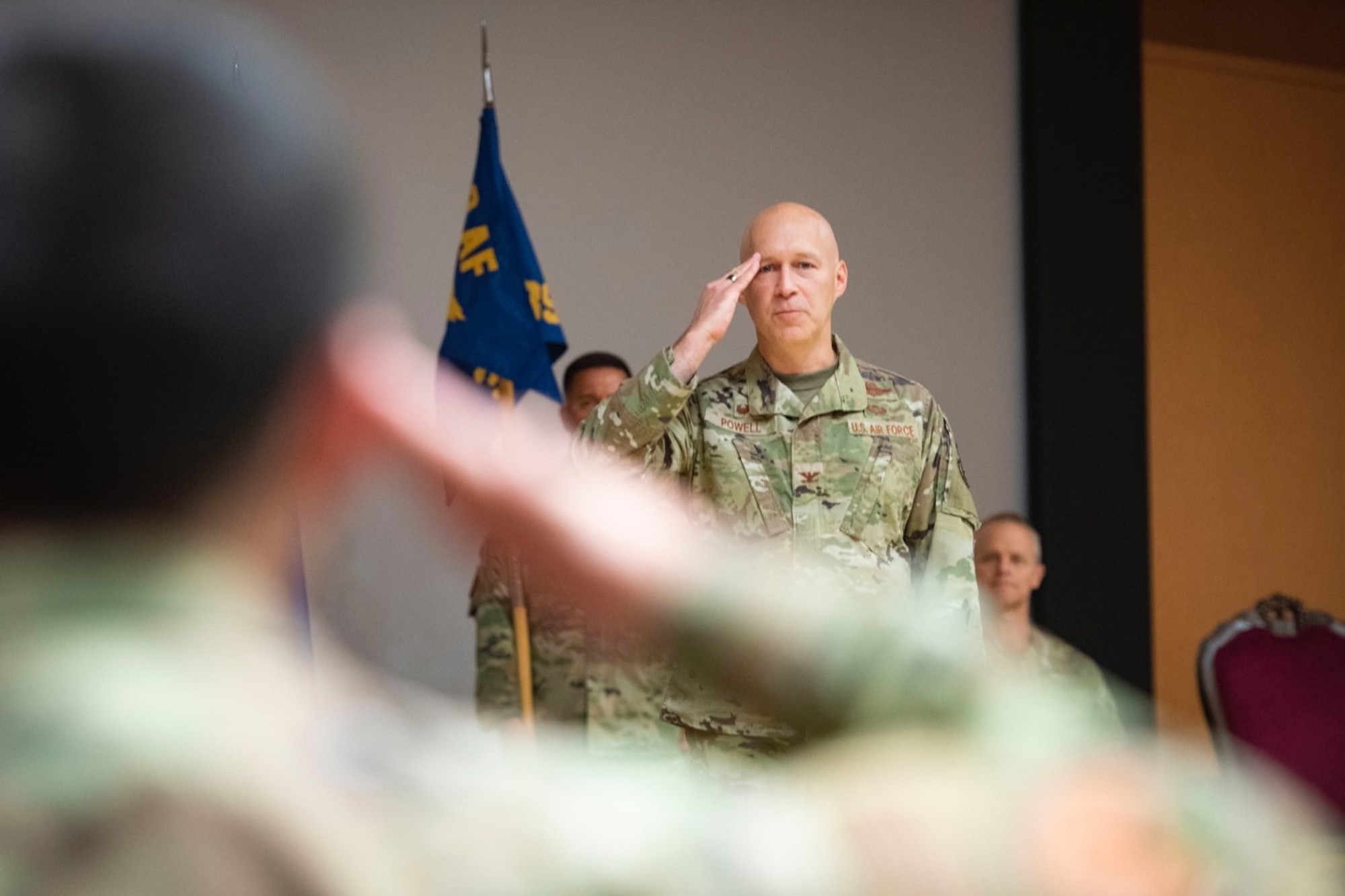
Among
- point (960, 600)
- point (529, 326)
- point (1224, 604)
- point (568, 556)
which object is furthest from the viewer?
point (1224, 604)

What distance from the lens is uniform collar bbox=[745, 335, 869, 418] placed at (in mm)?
2074

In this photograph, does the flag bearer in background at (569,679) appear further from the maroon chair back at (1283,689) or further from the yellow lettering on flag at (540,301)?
the maroon chair back at (1283,689)

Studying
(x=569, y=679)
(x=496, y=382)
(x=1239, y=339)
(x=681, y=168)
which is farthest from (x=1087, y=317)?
(x=569, y=679)

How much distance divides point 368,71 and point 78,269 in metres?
3.85

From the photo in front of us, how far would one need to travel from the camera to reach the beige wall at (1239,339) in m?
5.49

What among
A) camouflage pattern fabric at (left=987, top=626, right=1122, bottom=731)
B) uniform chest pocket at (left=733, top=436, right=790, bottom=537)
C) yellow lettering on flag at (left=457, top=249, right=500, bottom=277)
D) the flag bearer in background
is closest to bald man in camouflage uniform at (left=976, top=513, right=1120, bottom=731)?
camouflage pattern fabric at (left=987, top=626, right=1122, bottom=731)

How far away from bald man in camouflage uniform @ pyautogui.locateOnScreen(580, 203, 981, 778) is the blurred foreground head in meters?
1.50

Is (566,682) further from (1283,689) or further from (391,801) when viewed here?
(391,801)

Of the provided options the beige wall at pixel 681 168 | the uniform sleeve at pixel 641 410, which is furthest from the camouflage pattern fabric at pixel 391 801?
the beige wall at pixel 681 168

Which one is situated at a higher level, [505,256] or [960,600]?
[505,256]

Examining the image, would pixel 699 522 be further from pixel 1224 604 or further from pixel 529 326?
pixel 1224 604

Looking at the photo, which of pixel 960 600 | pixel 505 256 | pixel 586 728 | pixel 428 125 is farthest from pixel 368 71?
pixel 960 600

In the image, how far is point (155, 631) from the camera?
1.35 feet

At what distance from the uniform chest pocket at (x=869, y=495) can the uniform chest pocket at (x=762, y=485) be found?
9 cm
